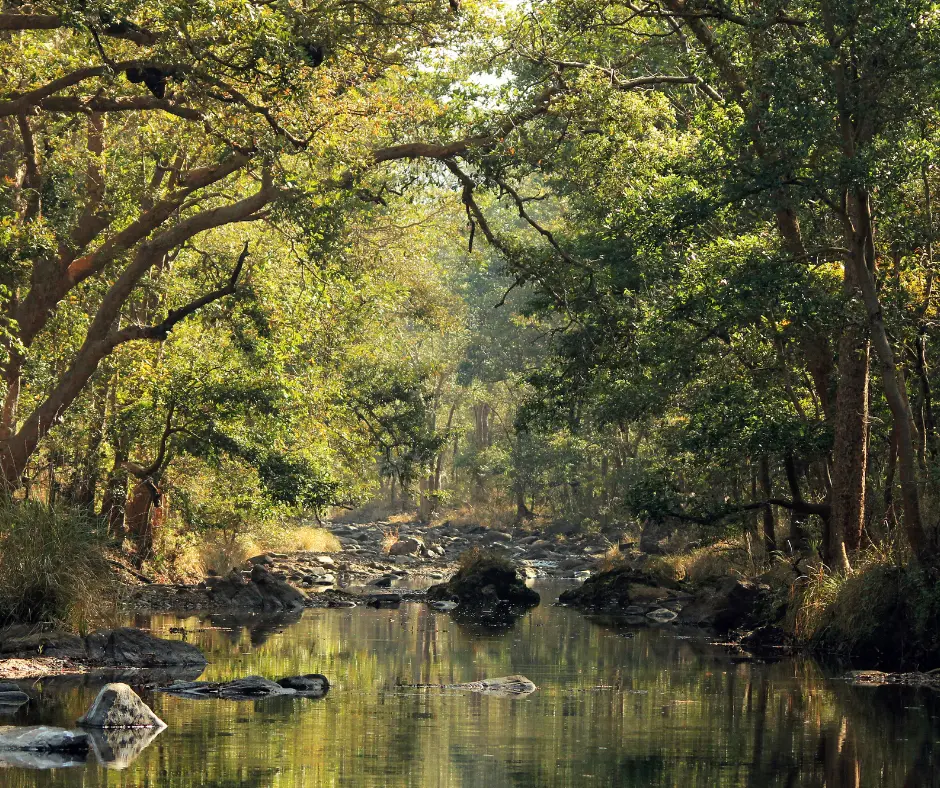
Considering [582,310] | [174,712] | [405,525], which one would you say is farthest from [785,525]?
[405,525]

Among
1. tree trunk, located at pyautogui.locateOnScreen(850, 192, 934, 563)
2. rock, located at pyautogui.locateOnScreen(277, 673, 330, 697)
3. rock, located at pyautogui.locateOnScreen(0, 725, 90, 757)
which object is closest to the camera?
rock, located at pyautogui.locateOnScreen(0, 725, 90, 757)

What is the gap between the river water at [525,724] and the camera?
9477 mm

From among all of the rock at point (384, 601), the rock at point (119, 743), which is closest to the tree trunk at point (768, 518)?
the rock at point (384, 601)

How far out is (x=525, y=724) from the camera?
11.9m

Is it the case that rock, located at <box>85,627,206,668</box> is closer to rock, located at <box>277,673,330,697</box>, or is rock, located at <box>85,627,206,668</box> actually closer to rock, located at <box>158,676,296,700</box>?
rock, located at <box>158,676,296,700</box>

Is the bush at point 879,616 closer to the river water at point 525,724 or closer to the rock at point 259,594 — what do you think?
the river water at point 525,724

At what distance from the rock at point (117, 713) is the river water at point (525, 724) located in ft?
0.85

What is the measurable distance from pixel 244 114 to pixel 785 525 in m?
17.0

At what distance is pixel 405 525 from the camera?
60250 mm

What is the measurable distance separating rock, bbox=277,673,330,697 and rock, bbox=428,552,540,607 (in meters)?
13.6

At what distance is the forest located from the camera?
16.1 meters

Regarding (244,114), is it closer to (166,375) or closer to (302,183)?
(302,183)

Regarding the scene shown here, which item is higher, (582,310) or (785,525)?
(582,310)

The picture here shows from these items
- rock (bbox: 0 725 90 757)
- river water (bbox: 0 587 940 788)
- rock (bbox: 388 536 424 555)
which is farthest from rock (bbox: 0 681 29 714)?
rock (bbox: 388 536 424 555)
